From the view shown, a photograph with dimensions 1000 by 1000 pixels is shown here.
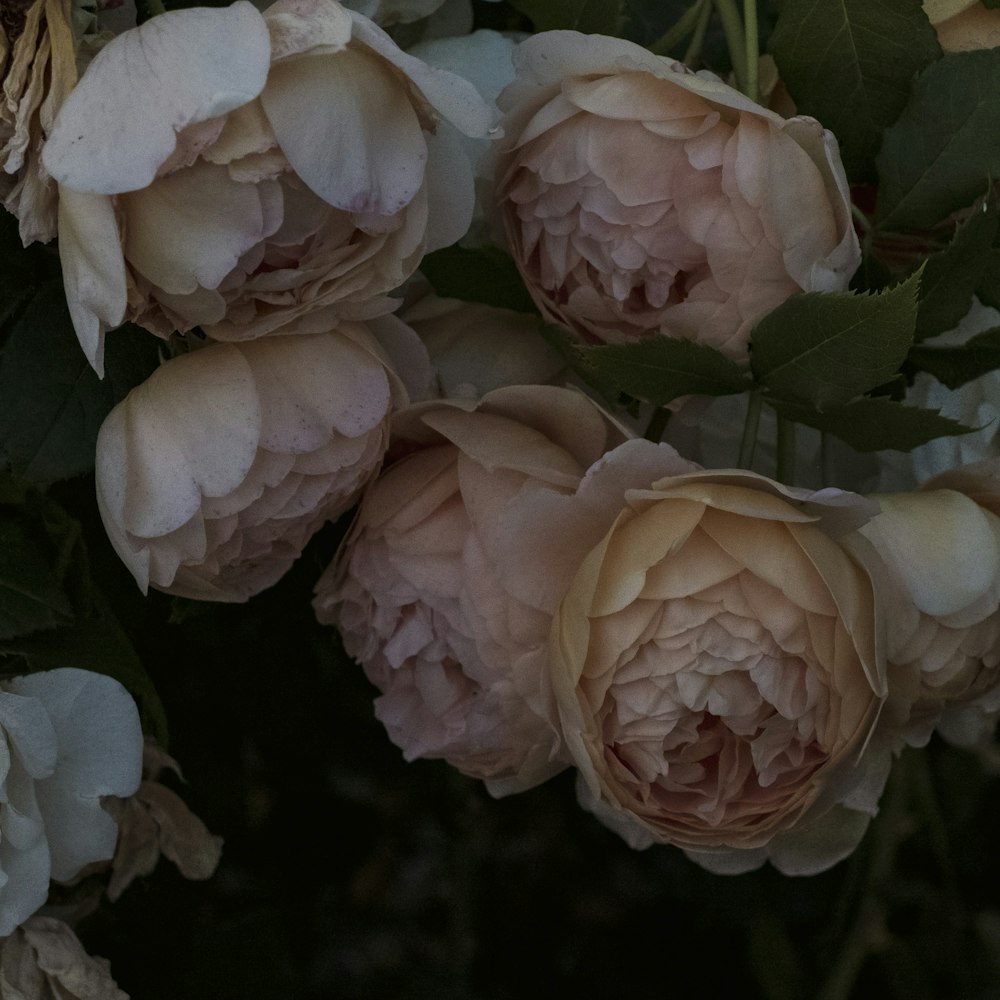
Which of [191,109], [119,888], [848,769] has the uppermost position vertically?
[191,109]

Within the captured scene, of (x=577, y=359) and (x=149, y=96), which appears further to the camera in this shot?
(x=577, y=359)

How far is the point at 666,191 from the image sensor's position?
48 cm

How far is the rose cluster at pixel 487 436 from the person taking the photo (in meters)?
0.42

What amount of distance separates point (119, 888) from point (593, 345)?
319mm

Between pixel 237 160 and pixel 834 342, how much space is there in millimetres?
203

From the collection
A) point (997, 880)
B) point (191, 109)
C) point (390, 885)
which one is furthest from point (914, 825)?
point (191, 109)

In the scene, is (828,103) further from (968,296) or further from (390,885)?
(390,885)

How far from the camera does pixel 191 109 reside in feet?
1.31

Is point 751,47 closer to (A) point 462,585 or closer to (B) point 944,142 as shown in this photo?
(B) point 944,142

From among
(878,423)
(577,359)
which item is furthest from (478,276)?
(878,423)

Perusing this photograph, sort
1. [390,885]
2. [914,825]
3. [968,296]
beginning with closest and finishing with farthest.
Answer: [968,296], [914,825], [390,885]

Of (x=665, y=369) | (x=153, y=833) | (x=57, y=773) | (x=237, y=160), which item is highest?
(x=237, y=160)

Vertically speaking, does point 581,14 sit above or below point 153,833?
above

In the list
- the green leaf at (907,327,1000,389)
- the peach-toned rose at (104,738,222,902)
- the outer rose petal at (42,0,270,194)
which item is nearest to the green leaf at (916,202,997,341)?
the green leaf at (907,327,1000,389)
